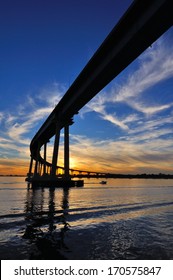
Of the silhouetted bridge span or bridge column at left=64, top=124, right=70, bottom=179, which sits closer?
the silhouetted bridge span

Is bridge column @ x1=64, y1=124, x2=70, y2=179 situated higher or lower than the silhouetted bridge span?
lower

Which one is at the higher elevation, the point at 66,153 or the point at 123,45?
the point at 123,45

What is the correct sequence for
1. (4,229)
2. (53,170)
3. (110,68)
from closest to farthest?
(4,229)
(110,68)
(53,170)

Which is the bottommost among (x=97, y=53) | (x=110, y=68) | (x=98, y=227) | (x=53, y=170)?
(x=98, y=227)

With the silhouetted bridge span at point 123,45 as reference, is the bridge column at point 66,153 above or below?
below

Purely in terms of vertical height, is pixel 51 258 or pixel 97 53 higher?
pixel 97 53

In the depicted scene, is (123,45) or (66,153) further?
(66,153)

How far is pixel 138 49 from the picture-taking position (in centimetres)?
3525

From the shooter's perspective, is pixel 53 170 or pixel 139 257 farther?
pixel 53 170

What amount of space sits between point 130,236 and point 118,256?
3.60 metres

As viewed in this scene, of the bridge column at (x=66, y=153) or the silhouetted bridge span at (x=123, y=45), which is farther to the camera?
the bridge column at (x=66, y=153)
